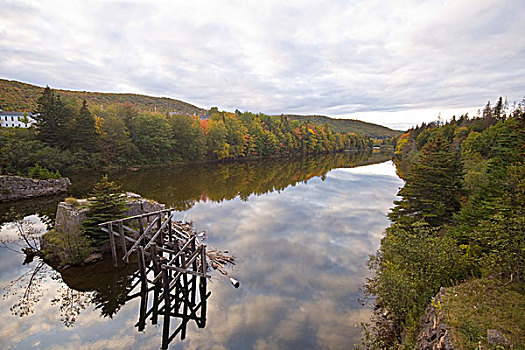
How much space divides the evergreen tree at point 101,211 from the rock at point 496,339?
1542 centimetres

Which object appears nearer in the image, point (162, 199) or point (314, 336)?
point (314, 336)

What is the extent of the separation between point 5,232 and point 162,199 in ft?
40.0

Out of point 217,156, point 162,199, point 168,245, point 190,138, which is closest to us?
point 168,245

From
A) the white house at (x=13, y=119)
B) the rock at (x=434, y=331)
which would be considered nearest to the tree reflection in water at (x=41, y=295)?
the rock at (x=434, y=331)

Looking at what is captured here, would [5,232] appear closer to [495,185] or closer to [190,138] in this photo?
[495,185]

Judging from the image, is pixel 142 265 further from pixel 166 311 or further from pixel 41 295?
pixel 41 295

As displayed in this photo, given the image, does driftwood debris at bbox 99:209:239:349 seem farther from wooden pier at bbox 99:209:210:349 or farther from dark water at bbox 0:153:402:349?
dark water at bbox 0:153:402:349

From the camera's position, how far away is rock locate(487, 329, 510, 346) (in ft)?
19.5

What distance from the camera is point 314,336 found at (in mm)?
9562

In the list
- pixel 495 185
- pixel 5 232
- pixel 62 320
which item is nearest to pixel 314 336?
pixel 62 320

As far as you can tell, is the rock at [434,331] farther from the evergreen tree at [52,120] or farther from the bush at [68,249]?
the evergreen tree at [52,120]

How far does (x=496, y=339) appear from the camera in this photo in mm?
5996

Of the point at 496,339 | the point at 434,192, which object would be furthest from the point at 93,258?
the point at 434,192

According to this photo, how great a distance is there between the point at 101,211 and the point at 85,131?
33.6m
